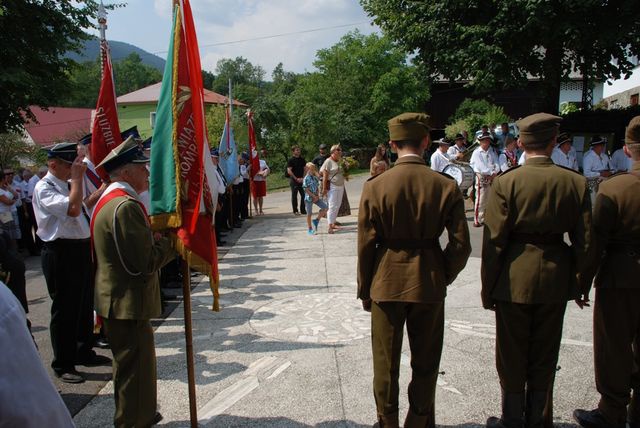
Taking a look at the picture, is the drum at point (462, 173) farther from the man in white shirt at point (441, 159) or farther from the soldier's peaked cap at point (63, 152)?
the soldier's peaked cap at point (63, 152)

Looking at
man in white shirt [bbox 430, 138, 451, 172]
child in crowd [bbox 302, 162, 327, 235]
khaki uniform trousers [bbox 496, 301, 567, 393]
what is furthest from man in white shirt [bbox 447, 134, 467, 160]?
khaki uniform trousers [bbox 496, 301, 567, 393]

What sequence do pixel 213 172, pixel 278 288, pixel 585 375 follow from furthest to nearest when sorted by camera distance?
1. pixel 278 288
2. pixel 585 375
3. pixel 213 172

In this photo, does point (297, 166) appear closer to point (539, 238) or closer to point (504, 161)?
point (504, 161)

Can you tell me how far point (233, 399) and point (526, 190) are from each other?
2.80 meters

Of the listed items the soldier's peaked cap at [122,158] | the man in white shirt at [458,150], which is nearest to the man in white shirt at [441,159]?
the man in white shirt at [458,150]

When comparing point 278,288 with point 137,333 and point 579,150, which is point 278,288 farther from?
point 579,150

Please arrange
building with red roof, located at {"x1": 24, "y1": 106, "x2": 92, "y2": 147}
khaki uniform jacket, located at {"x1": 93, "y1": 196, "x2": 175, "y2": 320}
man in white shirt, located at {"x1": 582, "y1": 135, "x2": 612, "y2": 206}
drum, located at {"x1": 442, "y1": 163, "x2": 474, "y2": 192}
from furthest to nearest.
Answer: building with red roof, located at {"x1": 24, "y1": 106, "x2": 92, "y2": 147} → man in white shirt, located at {"x1": 582, "y1": 135, "x2": 612, "y2": 206} → drum, located at {"x1": 442, "y1": 163, "x2": 474, "y2": 192} → khaki uniform jacket, located at {"x1": 93, "y1": 196, "x2": 175, "y2": 320}

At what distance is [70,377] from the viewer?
15.5 ft

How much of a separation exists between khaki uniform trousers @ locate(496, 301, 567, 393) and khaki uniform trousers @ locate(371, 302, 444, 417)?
495mm

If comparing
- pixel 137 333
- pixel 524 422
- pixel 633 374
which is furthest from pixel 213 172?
pixel 633 374

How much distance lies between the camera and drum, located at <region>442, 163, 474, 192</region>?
12695 mm

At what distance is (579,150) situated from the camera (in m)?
17.9

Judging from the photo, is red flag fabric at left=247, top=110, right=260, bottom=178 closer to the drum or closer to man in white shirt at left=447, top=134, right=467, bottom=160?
man in white shirt at left=447, top=134, right=467, bottom=160

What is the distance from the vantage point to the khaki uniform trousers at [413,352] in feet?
11.4
